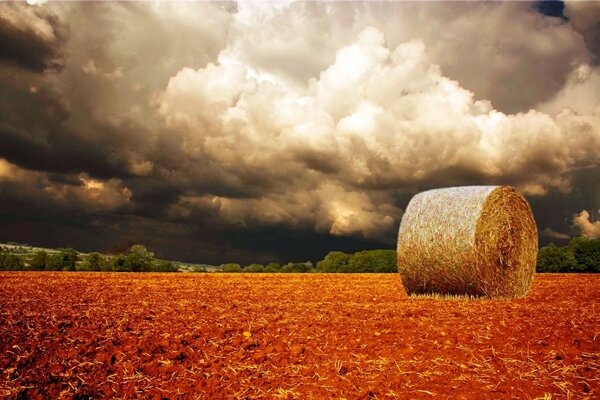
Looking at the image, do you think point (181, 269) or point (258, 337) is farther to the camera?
point (181, 269)

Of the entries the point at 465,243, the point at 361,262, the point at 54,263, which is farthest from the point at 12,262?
the point at 465,243

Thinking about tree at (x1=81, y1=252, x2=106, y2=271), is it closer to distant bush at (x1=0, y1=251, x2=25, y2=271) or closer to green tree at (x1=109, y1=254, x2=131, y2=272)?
green tree at (x1=109, y1=254, x2=131, y2=272)

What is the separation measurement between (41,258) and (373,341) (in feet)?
108

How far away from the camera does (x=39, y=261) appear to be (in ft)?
107

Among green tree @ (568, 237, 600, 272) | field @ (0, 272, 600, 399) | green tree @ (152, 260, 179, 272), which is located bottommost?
field @ (0, 272, 600, 399)

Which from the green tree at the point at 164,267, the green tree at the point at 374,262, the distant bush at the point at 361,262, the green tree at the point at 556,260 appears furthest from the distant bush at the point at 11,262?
the green tree at the point at 556,260

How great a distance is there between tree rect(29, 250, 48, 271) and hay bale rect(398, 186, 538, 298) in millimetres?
29197

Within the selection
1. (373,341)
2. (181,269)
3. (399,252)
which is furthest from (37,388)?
(181,269)

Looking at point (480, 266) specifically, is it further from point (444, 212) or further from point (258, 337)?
point (258, 337)

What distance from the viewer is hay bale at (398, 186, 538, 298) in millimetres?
12125

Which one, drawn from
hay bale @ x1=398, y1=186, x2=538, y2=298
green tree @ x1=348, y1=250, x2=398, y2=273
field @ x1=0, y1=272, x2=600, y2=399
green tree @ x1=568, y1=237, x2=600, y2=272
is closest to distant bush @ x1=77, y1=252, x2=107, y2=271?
green tree @ x1=348, y1=250, x2=398, y2=273

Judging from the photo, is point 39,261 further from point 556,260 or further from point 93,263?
point 556,260

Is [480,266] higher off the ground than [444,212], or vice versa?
[444,212]

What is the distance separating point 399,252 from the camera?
13.1m
